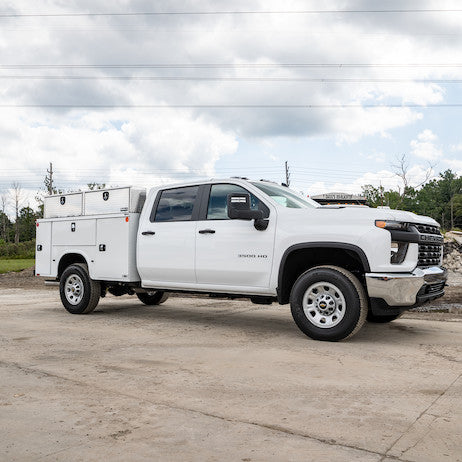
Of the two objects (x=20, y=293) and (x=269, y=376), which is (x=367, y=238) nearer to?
(x=269, y=376)

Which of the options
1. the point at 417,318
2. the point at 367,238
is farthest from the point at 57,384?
the point at 417,318

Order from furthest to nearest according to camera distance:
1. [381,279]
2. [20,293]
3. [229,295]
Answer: [20,293] < [229,295] < [381,279]

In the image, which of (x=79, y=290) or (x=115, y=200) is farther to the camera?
(x=79, y=290)

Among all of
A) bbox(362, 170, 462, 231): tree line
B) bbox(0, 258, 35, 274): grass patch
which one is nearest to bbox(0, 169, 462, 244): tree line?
bbox(362, 170, 462, 231): tree line

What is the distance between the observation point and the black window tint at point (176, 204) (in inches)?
312

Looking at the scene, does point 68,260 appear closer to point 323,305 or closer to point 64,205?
point 64,205

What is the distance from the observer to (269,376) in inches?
193

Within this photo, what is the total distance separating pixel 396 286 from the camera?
6.17 m

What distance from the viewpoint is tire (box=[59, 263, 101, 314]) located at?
358 inches

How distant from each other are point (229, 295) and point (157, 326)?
1.27 metres

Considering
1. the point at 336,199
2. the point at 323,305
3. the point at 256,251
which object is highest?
the point at 336,199

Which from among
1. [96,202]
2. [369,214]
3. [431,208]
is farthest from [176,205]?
[431,208]

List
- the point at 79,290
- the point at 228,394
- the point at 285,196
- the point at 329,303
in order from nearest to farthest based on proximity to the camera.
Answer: the point at 228,394 < the point at 329,303 < the point at 285,196 < the point at 79,290

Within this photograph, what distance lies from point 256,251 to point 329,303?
1.20 m
